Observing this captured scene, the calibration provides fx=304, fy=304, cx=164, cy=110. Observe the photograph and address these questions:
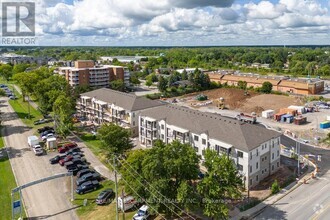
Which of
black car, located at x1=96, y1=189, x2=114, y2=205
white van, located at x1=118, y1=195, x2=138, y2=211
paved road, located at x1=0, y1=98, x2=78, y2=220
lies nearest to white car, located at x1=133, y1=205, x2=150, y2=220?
white van, located at x1=118, y1=195, x2=138, y2=211

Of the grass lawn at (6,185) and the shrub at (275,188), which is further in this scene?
the shrub at (275,188)

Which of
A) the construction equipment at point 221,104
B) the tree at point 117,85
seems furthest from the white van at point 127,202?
the tree at point 117,85

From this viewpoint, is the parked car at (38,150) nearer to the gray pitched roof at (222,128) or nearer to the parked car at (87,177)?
the parked car at (87,177)

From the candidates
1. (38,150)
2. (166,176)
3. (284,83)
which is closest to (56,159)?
(38,150)

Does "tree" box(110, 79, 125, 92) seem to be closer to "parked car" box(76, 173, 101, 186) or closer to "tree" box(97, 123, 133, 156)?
"tree" box(97, 123, 133, 156)

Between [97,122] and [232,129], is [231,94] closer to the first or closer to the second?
[97,122]
